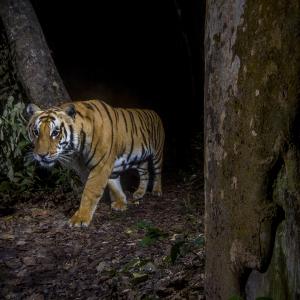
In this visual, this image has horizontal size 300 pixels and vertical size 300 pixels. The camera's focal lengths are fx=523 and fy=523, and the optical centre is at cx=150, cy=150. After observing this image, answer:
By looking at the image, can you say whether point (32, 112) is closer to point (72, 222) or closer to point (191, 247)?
point (72, 222)

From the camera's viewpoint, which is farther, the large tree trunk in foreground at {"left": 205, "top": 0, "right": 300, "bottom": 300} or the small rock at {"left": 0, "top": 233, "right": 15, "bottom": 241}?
the small rock at {"left": 0, "top": 233, "right": 15, "bottom": 241}

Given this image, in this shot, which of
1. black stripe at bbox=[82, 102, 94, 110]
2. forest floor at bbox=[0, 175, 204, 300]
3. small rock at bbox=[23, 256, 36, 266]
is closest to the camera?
forest floor at bbox=[0, 175, 204, 300]

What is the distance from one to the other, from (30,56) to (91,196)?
2.04 m

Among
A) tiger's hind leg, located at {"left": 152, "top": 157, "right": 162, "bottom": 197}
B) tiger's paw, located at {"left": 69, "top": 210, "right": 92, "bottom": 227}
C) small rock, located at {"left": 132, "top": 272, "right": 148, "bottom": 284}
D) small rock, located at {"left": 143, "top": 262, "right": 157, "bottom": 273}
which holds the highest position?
tiger's hind leg, located at {"left": 152, "top": 157, "right": 162, "bottom": 197}

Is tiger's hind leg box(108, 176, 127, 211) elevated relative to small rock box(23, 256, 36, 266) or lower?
elevated

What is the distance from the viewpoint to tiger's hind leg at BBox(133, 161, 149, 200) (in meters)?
6.25

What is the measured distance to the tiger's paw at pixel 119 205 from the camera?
5.39m

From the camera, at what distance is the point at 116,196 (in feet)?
18.3

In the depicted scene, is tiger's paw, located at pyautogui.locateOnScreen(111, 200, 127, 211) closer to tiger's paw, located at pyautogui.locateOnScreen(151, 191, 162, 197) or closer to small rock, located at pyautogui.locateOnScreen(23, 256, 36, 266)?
tiger's paw, located at pyautogui.locateOnScreen(151, 191, 162, 197)

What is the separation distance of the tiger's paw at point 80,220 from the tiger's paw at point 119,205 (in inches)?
25.2

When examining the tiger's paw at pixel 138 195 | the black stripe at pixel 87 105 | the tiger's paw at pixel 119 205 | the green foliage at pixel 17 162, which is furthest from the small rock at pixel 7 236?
the tiger's paw at pixel 138 195

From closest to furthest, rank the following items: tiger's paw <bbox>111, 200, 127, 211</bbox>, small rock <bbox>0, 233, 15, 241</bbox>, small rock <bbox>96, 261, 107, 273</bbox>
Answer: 1. small rock <bbox>96, 261, 107, 273</bbox>
2. small rock <bbox>0, 233, 15, 241</bbox>
3. tiger's paw <bbox>111, 200, 127, 211</bbox>

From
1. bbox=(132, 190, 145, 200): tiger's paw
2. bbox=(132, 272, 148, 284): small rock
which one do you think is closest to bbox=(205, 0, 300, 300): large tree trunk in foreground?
bbox=(132, 272, 148, 284): small rock

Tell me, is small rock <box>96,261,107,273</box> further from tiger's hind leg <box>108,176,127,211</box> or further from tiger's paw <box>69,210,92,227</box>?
tiger's hind leg <box>108,176,127,211</box>
